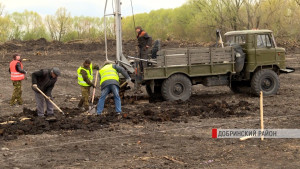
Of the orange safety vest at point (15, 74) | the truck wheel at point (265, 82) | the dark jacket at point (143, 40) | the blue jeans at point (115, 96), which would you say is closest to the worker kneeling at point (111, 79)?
the blue jeans at point (115, 96)

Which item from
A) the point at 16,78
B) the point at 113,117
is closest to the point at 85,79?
the point at 113,117

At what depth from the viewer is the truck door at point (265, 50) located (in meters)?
16.0

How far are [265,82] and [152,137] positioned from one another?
7.61 metres

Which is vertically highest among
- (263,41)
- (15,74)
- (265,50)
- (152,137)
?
(263,41)

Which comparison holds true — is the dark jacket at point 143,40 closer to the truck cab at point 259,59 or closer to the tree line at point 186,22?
the truck cab at point 259,59

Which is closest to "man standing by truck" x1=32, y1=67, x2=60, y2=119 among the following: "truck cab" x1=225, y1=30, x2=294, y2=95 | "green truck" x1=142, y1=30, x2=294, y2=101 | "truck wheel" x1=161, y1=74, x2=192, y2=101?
"green truck" x1=142, y1=30, x2=294, y2=101

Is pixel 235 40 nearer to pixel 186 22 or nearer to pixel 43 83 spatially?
pixel 43 83

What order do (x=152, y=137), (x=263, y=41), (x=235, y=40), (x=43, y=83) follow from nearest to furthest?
(x=152, y=137) < (x=43, y=83) < (x=263, y=41) < (x=235, y=40)

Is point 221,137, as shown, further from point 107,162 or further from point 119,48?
point 119,48

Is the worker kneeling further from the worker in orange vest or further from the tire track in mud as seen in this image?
the worker in orange vest

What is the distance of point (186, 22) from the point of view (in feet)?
121

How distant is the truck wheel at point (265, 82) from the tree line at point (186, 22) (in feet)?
58.2

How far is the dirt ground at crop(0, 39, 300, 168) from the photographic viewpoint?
8.00 m

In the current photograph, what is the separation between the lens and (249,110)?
1316cm
